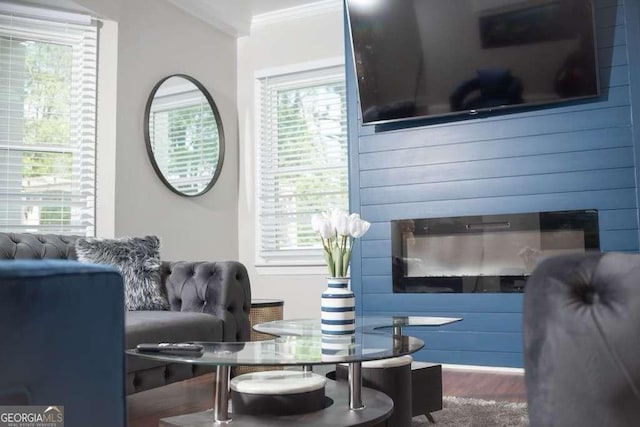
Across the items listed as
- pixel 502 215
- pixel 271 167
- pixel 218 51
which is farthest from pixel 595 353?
pixel 218 51

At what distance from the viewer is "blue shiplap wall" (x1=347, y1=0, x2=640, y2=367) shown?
341cm

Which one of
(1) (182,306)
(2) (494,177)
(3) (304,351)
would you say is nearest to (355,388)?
(3) (304,351)

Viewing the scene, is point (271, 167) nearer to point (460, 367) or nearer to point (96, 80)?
point (96, 80)

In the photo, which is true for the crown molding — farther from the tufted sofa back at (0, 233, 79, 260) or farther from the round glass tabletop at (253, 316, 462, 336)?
the round glass tabletop at (253, 316, 462, 336)

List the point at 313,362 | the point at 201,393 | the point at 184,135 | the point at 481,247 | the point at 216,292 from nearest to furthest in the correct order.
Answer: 1. the point at 313,362
2. the point at 216,292
3. the point at 201,393
4. the point at 481,247
5. the point at 184,135

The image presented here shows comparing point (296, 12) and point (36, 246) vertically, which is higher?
point (296, 12)

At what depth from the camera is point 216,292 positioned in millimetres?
2896

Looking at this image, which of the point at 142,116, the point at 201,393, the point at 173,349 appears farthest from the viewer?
the point at 142,116

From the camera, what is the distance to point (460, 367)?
12.2ft

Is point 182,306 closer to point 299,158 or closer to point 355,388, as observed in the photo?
point 355,388

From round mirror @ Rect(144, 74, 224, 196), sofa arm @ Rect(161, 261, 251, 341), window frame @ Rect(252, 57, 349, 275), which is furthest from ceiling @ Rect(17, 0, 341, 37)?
sofa arm @ Rect(161, 261, 251, 341)

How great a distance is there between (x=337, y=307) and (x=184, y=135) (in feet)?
9.69

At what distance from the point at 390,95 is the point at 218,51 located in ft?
5.60

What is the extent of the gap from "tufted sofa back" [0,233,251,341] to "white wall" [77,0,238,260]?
41.5 inches
